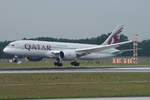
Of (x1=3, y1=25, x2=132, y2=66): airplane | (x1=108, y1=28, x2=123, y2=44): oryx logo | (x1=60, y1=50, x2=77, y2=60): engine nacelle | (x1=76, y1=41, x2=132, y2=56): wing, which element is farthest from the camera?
(x1=108, y1=28, x2=123, y2=44): oryx logo

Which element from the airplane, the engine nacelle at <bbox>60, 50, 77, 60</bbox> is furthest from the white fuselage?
the engine nacelle at <bbox>60, 50, 77, 60</bbox>

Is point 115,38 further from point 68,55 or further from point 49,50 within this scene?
point 49,50

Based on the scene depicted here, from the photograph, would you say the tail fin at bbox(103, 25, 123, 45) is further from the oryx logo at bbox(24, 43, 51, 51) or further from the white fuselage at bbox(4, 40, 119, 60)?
the oryx logo at bbox(24, 43, 51, 51)

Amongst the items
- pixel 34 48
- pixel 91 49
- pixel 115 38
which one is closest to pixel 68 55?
pixel 34 48

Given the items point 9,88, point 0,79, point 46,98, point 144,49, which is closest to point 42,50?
point 0,79

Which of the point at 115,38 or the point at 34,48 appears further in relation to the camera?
the point at 115,38

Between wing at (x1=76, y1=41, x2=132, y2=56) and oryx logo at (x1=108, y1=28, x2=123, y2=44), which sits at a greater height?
oryx logo at (x1=108, y1=28, x2=123, y2=44)

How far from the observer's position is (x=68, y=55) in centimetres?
7138

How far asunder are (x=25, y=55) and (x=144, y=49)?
117 metres

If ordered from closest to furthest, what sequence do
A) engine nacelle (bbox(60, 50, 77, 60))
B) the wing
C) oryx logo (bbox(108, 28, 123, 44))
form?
1. engine nacelle (bbox(60, 50, 77, 60))
2. the wing
3. oryx logo (bbox(108, 28, 123, 44))

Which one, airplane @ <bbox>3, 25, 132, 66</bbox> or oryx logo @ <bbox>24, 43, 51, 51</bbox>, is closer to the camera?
oryx logo @ <bbox>24, 43, 51, 51</bbox>

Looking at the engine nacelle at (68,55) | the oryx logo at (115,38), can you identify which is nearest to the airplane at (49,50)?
the engine nacelle at (68,55)

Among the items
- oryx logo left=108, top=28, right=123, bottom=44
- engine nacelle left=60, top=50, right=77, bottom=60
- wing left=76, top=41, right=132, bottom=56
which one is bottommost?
engine nacelle left=60, top=50, right=77, bottom=60

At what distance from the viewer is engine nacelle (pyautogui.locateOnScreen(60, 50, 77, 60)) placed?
233ft
